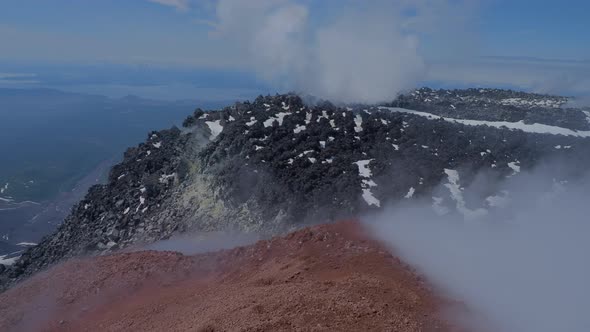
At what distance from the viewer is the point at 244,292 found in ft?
36.9

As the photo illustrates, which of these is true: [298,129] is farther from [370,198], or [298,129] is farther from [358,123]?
[370,198]

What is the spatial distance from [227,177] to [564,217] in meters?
12.6

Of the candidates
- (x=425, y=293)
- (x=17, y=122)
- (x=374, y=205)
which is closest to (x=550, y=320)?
(x=425, y=293)

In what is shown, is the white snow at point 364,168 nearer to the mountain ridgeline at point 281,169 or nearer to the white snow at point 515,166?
the mountain ridgeline at point 281,169

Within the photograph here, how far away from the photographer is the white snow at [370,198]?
56.4 feet

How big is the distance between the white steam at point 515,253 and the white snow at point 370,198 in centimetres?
79

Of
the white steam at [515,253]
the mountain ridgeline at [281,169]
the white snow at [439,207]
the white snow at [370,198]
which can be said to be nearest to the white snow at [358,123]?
the mountain ridgeline at [281,169]

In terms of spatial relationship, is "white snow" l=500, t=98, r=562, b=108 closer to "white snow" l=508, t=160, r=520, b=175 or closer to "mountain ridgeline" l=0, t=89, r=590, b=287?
"mountain ridgeline" l=0, t=89, r=590, b=287

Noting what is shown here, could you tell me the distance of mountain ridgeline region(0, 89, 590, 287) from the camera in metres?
17.7

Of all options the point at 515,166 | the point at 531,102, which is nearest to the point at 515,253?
the point at 515,166

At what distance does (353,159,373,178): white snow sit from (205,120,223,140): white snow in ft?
24.8

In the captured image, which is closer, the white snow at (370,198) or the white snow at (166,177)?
the white snow at (370,198)

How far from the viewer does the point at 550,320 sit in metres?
10.4

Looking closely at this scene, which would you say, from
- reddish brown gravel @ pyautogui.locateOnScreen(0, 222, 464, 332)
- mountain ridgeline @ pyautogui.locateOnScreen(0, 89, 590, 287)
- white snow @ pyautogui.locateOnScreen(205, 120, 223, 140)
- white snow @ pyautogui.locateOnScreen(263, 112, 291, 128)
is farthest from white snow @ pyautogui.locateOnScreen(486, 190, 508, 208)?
white snow @ pyautogui.locateOnScreen(205, 120, 223, 140)
